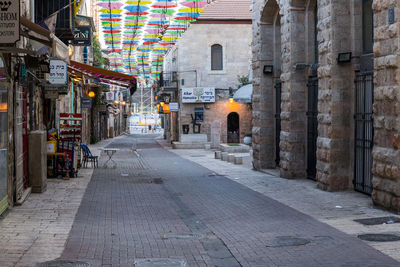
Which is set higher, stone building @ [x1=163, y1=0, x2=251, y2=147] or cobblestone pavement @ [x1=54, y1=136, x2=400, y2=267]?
stone building @ [x1=163, y1=0, x2=251, y2=147]

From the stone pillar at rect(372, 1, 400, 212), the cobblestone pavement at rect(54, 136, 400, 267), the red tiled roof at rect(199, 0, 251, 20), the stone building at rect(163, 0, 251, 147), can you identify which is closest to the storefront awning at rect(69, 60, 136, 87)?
the cobblestone pavement at rect(54, 136, 400, 267)

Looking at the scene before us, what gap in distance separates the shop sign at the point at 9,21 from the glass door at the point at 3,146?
210 cm

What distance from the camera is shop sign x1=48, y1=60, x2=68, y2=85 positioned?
1888 cm

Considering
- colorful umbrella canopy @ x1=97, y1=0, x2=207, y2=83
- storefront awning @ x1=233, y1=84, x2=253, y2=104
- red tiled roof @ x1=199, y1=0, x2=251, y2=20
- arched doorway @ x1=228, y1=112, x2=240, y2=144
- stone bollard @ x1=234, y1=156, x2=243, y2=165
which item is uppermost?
red tiled roof @ x1=199, y1=0, x2=251, y2=20

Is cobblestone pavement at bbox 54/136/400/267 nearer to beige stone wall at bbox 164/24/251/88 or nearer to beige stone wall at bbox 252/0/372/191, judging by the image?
beige stone wall at bbox 252/0/372/191

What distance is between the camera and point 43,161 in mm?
14234

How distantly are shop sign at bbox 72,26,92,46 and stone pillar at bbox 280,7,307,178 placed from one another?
38.3 feet

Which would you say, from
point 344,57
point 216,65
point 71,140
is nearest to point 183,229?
point 344,57

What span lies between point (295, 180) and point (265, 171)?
116 inches

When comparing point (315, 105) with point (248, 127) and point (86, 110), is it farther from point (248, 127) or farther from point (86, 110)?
point (86, 110)

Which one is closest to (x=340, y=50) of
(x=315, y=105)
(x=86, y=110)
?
(x=315, y=105)

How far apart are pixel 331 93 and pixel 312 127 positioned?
302 centimetres

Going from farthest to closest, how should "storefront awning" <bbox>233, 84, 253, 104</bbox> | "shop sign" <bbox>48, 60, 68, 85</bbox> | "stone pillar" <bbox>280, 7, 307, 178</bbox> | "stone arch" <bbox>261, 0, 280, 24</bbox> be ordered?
1. "storefront awning" <bbox>233, 84, 253, 104</bbox>
2. "stone arch" <bbox>261, 0, 280, 24</bbox>
3. "shop sign" <bbox>48, 60, 68, 85</bbox>
4. "stone pillar" <bbox>280, 7, 307, 178</bbox>

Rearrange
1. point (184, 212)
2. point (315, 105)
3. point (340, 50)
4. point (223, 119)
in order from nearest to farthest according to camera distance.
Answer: point (184, 212), point (340, 50), point (315, 105), point (223, 119)
